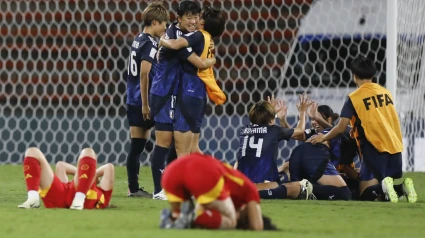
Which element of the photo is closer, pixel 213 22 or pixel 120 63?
pixel 213 22

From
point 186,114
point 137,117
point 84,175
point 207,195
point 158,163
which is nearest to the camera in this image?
point 207,195

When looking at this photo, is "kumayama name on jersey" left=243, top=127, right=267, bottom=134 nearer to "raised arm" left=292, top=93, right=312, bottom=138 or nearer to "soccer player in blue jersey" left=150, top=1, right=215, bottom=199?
"raised arm" left=292, top=93, right=312, bottom=138

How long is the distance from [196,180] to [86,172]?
111cm

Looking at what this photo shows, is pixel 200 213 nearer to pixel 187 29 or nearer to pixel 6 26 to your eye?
pixel 187 29

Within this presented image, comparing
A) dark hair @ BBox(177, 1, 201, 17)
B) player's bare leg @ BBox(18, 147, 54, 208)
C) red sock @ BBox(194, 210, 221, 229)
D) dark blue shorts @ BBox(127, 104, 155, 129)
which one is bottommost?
red sock @ BBox(194, 210, 221, 229)

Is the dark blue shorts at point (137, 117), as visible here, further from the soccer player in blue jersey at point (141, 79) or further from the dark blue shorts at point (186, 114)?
the dark blue shorts at point (186, 114)

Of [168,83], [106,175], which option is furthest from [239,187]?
[168,83]

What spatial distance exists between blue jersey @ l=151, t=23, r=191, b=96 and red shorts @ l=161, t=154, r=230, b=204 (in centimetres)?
214

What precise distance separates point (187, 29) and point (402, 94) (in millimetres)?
3122

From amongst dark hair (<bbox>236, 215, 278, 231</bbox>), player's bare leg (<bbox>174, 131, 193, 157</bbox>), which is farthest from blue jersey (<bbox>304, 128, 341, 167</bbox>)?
dark hair (<bbox>236, 215, 278, 231</bbox>)

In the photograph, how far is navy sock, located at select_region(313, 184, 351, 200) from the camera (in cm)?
663

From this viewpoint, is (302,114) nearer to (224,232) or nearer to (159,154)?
(159,154)

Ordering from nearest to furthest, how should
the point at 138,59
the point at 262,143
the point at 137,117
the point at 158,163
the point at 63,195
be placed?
the point at 63,195, the point at 158,163, the point at 262,143, the point at 138,59, the point at 137,117

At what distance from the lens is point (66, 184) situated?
5352 millimetres
